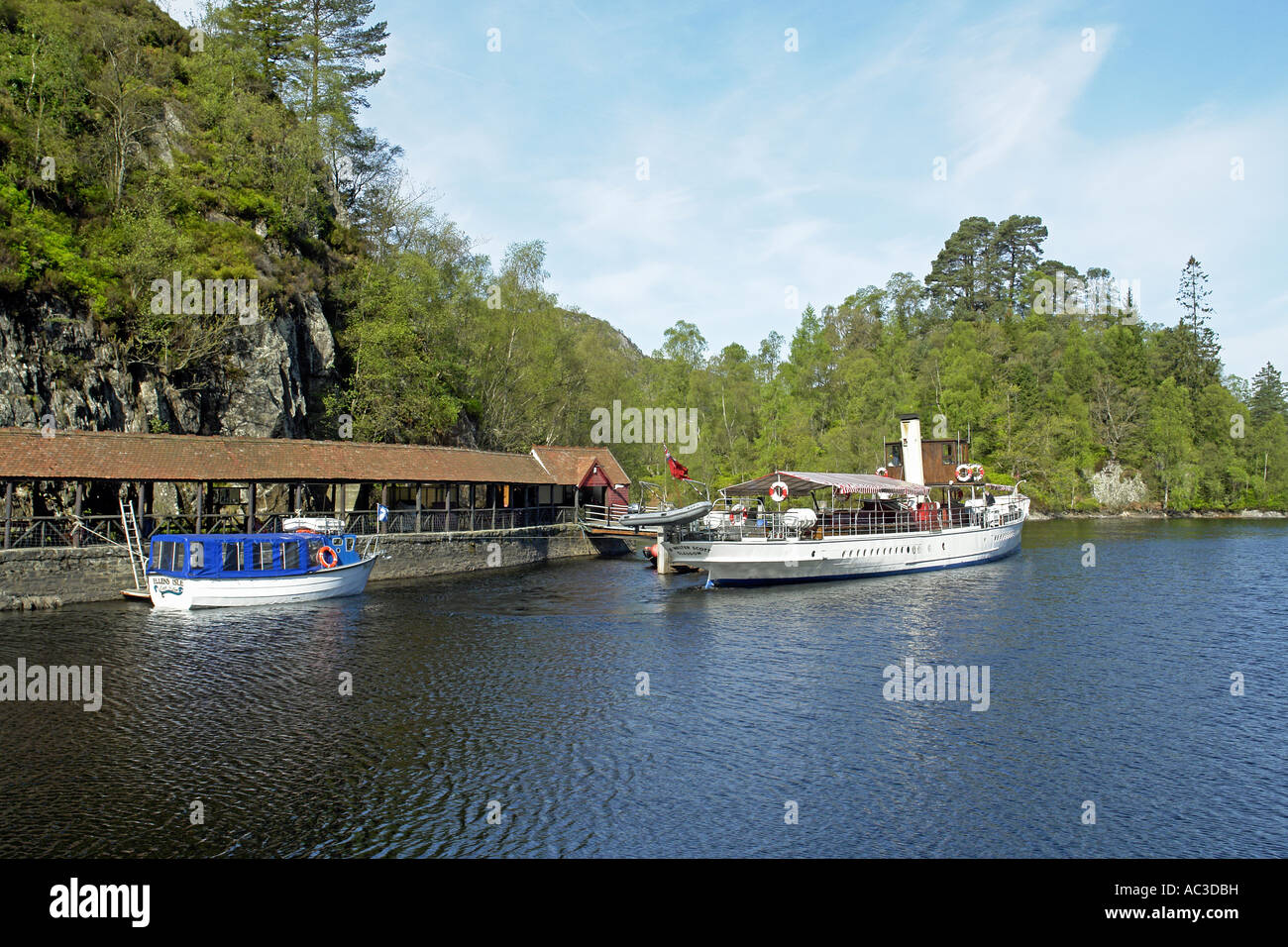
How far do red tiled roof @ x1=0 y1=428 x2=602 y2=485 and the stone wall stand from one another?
3.31 metres

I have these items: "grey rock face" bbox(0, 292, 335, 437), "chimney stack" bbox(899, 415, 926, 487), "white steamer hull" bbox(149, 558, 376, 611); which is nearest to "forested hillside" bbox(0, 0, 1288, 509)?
"grey rock face" bbox(0, 292, 335, 437)

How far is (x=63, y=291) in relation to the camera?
39.8m

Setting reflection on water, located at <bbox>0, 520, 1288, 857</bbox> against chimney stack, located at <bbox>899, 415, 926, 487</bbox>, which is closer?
reflection on water, located at <bbox>0, 520, 1288, 857</bbox>

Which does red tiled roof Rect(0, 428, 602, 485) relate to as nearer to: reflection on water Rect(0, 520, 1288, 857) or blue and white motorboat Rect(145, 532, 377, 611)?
blue and white motorboat Rect(145, 532, 377, 611)

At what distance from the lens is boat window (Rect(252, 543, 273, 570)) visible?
33906 millimetres

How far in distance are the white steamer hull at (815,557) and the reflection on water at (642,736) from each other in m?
7.68

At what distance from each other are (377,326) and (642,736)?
145 feet

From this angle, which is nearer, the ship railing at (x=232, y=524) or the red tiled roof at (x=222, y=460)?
the red tiled roof at (x=222, y=460)

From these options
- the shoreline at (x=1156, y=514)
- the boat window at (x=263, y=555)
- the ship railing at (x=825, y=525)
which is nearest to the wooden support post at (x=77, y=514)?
the boat window at (x=263, y=555)

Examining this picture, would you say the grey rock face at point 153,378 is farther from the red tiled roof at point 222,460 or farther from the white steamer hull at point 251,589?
the white steamer hull at point 251,589

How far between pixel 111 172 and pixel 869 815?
58043 mm

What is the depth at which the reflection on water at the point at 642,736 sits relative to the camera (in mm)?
13508
